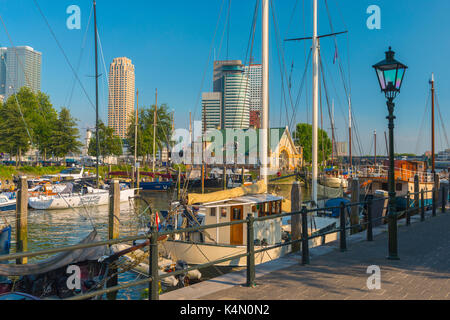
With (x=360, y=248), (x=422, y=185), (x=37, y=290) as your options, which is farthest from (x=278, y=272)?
(x=422, y=185)

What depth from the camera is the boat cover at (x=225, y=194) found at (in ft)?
43.2

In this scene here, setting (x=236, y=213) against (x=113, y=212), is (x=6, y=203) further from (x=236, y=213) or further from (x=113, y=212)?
(x=236, y=213)

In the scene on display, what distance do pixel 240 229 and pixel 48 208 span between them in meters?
22.3

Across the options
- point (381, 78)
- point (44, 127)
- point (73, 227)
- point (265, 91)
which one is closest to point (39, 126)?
point (44, 127)

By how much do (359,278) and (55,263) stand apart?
6696 millimetres

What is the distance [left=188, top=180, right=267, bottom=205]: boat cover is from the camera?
43.2ft

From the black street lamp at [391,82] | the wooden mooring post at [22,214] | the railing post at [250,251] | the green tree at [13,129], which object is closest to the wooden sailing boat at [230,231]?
the black street lamp at [391,82]

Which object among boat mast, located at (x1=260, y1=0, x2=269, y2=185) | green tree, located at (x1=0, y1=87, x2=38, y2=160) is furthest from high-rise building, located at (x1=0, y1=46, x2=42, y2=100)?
boat mast, located at (x1=260, y1=0, x2=269, y2=185)

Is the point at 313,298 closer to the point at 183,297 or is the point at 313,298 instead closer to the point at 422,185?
the point at 183,297

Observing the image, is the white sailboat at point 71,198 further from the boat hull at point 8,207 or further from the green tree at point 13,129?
the green tree at point 13,129

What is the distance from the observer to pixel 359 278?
6754 mm

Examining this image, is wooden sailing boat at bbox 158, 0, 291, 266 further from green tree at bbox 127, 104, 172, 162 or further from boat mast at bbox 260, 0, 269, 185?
green tree at bbox 127, 104, 172, 162

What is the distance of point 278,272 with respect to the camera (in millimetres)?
7238
